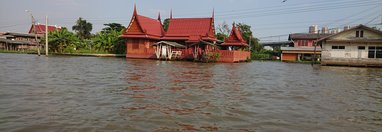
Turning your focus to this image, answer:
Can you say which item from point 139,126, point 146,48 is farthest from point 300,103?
point 146,48

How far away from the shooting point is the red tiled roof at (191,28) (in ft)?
102

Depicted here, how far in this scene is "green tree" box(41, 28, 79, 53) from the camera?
36.7m

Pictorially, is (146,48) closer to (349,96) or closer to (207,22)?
(207,22)

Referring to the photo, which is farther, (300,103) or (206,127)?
(300,103)

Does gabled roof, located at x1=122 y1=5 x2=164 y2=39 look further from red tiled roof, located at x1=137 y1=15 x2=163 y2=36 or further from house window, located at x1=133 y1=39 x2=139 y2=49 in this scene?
house window, located at x1=133 y1=39 x2=139 y2=49

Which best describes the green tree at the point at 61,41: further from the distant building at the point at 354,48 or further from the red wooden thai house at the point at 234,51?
the distant building at the point at 354,48

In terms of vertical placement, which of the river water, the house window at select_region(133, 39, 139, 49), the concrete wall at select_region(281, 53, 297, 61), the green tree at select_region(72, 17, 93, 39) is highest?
the green tree at select_region(72, 17, 93, 39)

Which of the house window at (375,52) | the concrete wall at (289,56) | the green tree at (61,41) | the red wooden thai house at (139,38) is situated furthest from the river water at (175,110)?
the concrete wall at (289,56)

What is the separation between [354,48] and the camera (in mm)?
25984

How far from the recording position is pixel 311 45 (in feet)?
152

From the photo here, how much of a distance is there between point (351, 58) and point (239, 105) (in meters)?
23.9

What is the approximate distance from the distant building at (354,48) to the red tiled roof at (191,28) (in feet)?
37.3

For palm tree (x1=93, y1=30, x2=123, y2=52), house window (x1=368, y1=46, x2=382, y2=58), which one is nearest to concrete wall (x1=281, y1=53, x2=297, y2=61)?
house window (x1=368, y1=46, x2=382, y2=58)

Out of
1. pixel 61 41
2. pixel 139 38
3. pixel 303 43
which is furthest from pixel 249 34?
pixel 61 41
